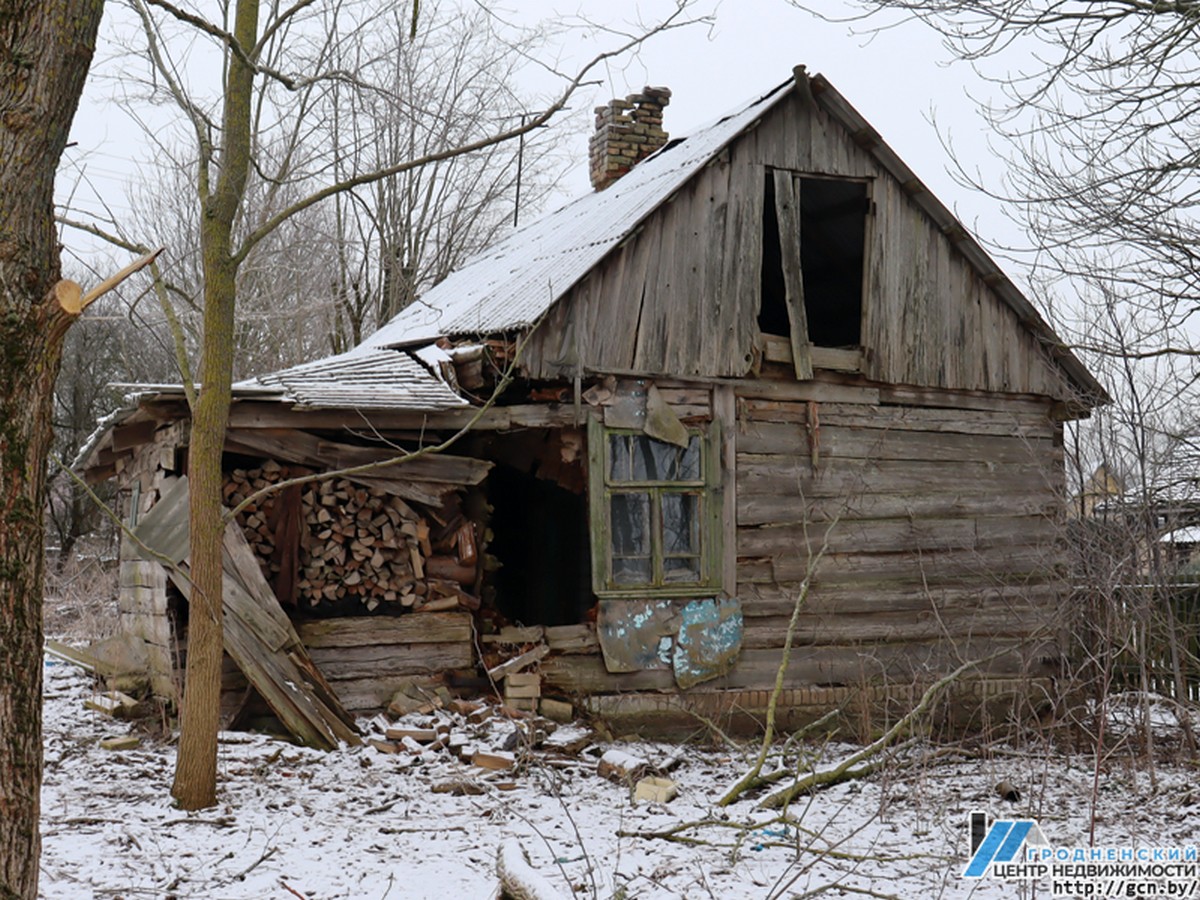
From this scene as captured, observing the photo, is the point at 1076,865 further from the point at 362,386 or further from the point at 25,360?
the point at 362,386

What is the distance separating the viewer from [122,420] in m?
9.59

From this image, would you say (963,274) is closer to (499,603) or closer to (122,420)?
(499,603)

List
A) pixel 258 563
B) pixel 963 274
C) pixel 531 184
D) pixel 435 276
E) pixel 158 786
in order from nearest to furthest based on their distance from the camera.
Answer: pixel 158 786
pixel 258 563
pixel 963 274
pixel 435 276
pixel 531 184

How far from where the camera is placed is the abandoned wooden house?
9477mm

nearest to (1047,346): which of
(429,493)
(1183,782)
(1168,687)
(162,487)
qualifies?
(1168,687)

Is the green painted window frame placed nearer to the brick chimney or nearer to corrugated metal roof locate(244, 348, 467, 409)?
corrugated metal roof locate(244, 348, 467, 409)

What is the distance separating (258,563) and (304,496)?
0.71 metres

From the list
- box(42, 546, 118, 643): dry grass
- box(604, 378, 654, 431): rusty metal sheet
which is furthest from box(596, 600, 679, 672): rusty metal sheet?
box(42, 546, 118, 643): dry grass

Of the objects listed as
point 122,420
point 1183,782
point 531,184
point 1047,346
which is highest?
point 531,184

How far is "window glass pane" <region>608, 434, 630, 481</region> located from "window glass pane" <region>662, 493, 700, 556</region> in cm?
46

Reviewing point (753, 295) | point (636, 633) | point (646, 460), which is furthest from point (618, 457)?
point (753, 295)

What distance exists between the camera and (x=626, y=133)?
48.3 feet

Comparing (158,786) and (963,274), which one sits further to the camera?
(963,274)

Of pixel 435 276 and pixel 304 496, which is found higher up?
pixel 435 276
